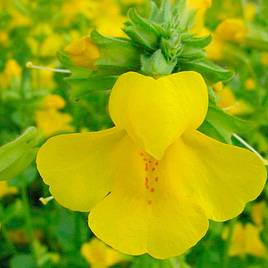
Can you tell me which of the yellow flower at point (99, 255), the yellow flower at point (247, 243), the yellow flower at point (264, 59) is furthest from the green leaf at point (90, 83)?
the yellow flower at point (264, 59)

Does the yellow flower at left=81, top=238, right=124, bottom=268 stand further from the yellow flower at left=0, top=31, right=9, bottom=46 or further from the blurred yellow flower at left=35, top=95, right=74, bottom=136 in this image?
the yellow flower at left=0, top=31, right=9, bottom=46

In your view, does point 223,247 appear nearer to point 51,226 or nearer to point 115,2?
point 51,226

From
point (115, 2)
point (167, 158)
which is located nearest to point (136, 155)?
point (167, 158)

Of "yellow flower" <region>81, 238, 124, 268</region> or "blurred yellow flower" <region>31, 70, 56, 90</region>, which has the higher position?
"yellow flower" <region>81, 238, 124, 268</region>

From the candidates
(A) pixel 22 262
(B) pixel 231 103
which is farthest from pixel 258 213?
(A) pixel 22 262

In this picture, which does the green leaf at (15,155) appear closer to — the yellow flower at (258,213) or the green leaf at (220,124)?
the green leaf at (220,124)

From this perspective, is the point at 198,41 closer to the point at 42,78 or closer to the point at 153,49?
the point at 153,49

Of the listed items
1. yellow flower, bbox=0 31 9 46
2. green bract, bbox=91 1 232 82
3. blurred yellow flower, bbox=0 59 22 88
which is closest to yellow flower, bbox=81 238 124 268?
blurred yellow flower, bbox=0 59 22 88
